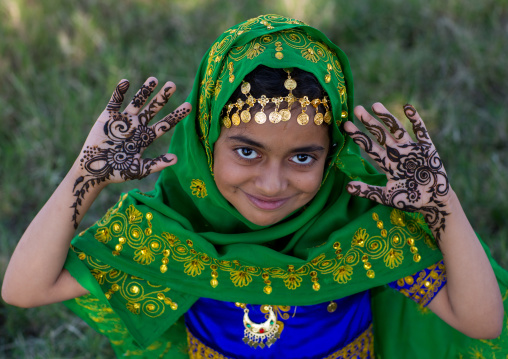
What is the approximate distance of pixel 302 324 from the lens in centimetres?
218

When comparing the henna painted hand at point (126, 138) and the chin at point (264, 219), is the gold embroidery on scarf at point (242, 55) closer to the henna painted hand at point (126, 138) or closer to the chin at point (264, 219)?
the henna painted hand at point (126, 138)

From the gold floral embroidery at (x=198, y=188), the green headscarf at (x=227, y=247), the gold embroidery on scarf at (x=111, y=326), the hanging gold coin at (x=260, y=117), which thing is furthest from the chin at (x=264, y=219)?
the gold embroidery on scarf at (x=111, y=326)

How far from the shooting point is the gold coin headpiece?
1.86 meters

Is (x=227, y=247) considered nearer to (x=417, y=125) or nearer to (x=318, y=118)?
(x=318, y=118)

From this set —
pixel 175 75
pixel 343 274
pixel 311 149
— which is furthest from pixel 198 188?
pixel 175 75

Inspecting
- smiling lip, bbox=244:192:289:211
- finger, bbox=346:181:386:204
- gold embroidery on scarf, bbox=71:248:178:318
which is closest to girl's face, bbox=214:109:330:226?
smiling lip, bbox=244:192:289:211

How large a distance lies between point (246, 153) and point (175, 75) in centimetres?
279

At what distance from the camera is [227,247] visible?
213 cm

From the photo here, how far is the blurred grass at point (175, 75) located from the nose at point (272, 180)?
1.61 m

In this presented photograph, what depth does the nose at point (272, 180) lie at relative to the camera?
1890mm

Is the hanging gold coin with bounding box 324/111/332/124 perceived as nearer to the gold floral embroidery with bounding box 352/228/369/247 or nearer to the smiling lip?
the smiling lip

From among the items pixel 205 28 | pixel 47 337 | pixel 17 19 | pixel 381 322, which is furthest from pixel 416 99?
pixel 17 19

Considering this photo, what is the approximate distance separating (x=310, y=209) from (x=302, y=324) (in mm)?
413

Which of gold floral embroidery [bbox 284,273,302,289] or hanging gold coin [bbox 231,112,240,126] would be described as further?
gold floral embroidery [bbox 284,273,302,289]
